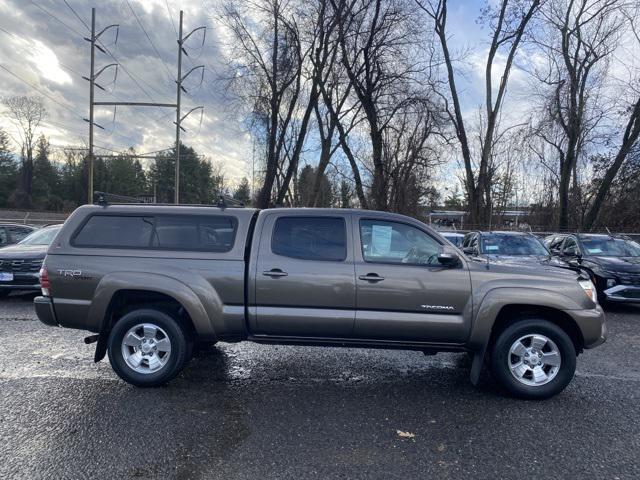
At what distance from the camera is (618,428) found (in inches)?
155

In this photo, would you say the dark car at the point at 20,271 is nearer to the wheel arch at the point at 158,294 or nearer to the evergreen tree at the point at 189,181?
the wheel arch at the point at 158,294

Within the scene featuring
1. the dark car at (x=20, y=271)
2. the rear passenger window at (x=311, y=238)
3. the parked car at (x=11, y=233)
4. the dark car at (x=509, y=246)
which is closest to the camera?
the rear passenger window at (x=311, y=238)

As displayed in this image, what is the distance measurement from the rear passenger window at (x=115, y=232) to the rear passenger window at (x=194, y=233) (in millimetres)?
139

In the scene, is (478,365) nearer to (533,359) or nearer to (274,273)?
(533,359)

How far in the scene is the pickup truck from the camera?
4.51 m

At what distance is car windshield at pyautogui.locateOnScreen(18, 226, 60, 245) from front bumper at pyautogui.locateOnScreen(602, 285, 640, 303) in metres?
11.9

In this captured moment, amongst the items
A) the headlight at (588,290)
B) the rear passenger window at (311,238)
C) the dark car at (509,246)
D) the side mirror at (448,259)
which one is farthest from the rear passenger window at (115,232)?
the dark car at (509,246)

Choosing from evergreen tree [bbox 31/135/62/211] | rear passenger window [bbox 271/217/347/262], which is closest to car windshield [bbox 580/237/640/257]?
rear passenger window [bbox 271/217/347/262]

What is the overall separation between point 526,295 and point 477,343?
2.27ft

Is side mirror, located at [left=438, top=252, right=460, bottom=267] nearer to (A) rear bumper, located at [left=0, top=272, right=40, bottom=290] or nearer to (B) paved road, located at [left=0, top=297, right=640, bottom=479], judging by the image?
(B) paved road, located at [left=0, top=297, right=640, bottom=479]

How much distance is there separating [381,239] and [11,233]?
1154 centimetres

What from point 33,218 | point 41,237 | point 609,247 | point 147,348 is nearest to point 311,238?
point 147,348

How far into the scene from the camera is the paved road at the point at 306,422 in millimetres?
3238

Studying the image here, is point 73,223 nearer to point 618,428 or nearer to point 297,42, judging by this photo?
point 618,428
